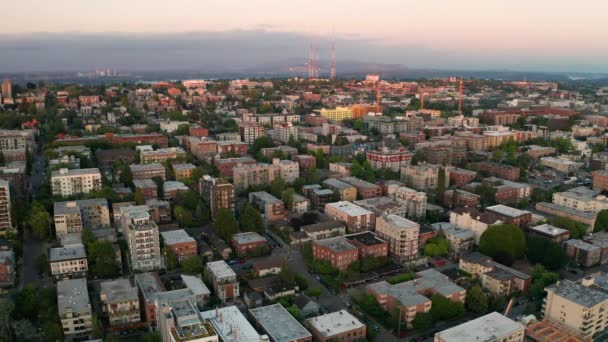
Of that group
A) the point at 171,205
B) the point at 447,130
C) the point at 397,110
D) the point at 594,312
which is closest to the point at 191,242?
the point at 171,205

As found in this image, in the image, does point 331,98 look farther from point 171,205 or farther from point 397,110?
point 171,205

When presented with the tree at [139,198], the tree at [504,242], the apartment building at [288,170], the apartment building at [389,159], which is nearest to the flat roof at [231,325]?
the tree at [504,242]

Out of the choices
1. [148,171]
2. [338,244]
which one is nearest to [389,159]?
[338,244]

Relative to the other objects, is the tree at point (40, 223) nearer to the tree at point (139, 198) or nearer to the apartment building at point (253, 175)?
the tree at point (139, 198)

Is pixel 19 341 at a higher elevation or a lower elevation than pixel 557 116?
lower

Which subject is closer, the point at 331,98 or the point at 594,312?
the point at 594,312

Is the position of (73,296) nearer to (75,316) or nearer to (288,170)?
(75,316)

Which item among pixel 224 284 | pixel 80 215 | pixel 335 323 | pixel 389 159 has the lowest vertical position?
pixel 335 323
